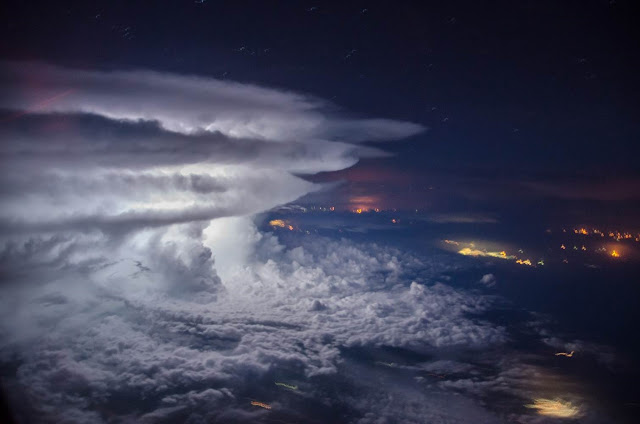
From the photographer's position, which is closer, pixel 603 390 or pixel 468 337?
pixel 603 390

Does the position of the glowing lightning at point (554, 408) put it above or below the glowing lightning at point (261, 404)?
below

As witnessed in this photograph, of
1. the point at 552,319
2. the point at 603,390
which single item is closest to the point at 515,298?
the point at 552,319

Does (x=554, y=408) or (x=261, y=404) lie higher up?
(x=261, y=404)

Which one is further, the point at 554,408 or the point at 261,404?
the point at 554,408

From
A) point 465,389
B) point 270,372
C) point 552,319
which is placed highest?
point 270,372

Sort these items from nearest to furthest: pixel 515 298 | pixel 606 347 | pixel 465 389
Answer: pixel 465 389 < pixel 606 347 < pixel 515 298

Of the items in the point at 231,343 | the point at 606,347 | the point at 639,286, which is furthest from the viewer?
the point at 639,286

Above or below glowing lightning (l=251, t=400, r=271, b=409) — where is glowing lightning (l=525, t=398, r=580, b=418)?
below

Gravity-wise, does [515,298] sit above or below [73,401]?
below

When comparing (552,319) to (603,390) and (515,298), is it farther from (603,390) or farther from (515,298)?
(603,390)

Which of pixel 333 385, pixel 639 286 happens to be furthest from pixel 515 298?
pixel 333 385
